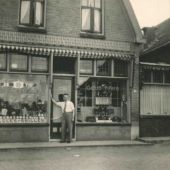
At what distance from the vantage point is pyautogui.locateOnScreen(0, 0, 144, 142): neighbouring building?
48.0 feet

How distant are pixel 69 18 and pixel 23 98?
385 cm

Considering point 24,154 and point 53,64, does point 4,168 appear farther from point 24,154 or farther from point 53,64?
point 53,64

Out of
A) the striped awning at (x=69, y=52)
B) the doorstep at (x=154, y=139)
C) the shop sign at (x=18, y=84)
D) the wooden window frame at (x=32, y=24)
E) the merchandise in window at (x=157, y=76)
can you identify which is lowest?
the doorstep at (x=154, y=139)

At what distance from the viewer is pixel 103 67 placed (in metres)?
16.2

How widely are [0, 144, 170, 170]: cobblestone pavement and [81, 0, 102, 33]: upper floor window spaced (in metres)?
5.28

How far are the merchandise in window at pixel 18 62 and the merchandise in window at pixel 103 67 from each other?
3141 mm

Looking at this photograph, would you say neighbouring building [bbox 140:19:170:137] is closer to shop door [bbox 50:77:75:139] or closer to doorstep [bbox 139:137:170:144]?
doorstep [bbox 139:137:170:144]

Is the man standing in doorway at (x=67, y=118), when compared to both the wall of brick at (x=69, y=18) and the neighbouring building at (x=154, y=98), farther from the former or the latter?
the neighbouring building at (x=154, y=98)

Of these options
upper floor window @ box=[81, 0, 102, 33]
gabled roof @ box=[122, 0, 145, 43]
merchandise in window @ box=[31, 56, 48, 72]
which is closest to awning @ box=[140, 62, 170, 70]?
gabled roof @ box=[122, 0, 145, 43]

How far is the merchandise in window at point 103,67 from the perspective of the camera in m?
16.0

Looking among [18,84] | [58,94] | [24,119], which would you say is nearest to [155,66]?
[58,94]

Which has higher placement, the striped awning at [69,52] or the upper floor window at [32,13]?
the upper floor window at [32,13]

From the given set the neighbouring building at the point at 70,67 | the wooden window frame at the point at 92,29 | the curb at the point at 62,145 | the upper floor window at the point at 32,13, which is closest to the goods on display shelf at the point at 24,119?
the neighbouring building at the point at 70,67

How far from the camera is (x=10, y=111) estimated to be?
14.6 m
